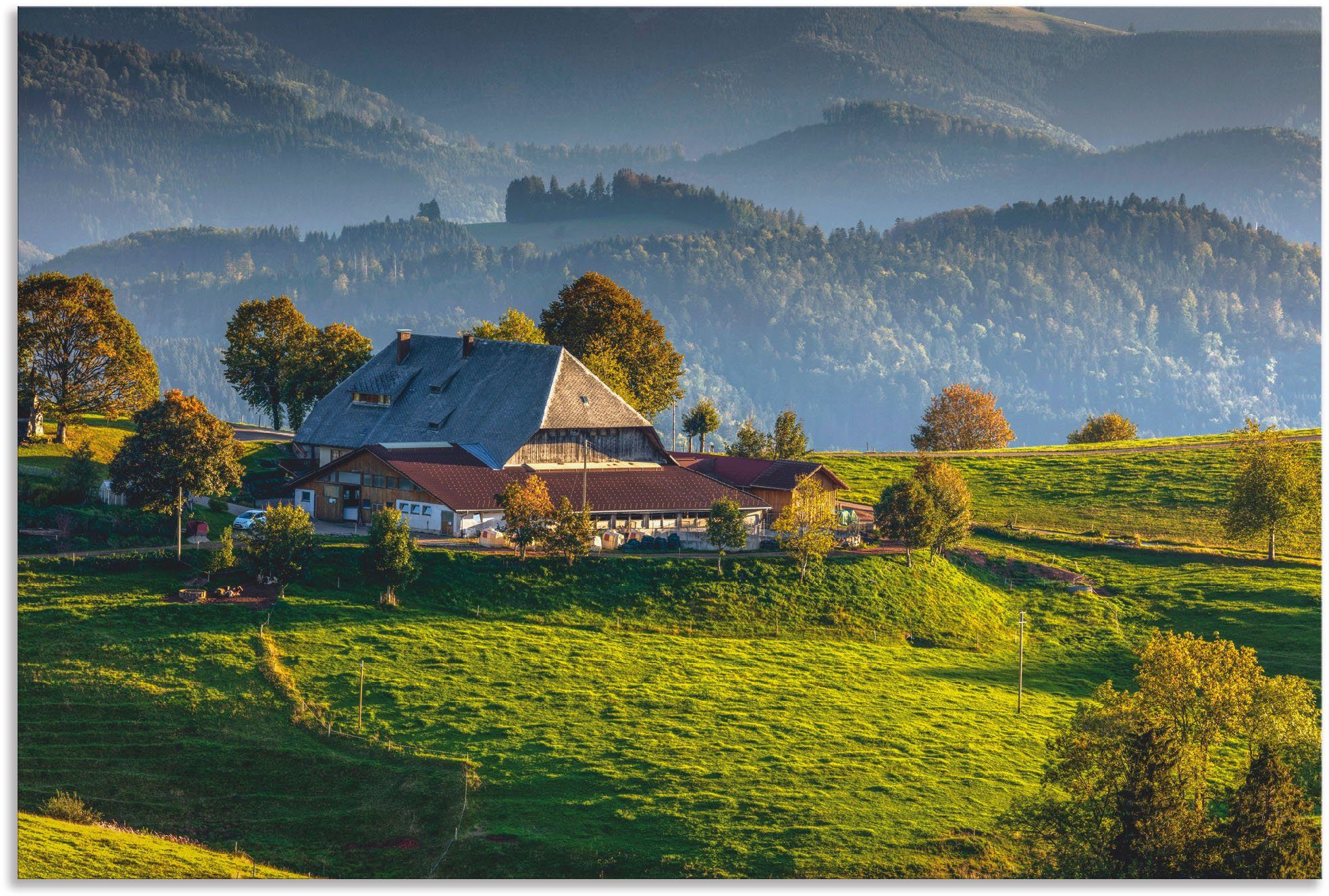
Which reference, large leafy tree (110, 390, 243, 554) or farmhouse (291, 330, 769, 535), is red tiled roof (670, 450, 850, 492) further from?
large leafy tree (110, 390, 243, 554)

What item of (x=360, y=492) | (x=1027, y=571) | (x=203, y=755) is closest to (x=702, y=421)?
(x=1027, y=571)

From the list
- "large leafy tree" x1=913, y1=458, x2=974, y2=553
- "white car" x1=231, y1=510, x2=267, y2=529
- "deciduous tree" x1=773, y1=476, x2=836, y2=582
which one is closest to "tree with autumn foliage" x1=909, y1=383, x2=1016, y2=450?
"large leafy tree" x1=913, y1=458, x2=974, y2=553

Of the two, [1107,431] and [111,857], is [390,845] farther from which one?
[1107,431]

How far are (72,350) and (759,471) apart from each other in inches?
1841

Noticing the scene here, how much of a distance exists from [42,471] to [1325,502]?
67.7 metres

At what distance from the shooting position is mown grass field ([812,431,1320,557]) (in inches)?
3723

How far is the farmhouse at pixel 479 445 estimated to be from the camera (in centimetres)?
7956

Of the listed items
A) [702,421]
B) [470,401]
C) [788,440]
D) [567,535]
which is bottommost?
[567,535]

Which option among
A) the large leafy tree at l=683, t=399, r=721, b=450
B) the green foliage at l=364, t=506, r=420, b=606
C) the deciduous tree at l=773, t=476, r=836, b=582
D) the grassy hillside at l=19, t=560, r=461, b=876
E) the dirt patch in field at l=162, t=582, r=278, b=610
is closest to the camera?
the grassy hillside at l=19, t=560, r=461, b=876

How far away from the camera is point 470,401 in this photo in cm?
9312

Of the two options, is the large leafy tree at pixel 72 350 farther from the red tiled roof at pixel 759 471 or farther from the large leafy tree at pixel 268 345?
the red tiled roof at pixel 759 471

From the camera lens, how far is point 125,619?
60.4 meters

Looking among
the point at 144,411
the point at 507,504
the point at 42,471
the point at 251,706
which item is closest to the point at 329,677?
the point at 251,706

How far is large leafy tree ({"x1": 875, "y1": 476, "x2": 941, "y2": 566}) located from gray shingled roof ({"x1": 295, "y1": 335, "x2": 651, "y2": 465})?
61.2 ft
